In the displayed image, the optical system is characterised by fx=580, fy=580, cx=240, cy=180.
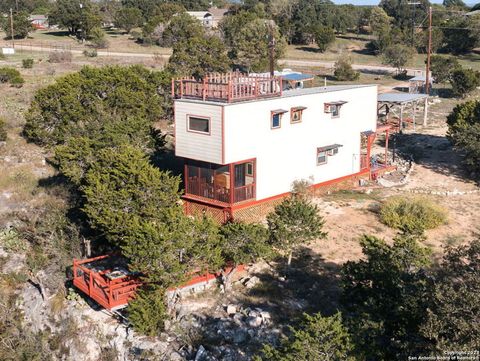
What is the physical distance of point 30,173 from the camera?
30500mm

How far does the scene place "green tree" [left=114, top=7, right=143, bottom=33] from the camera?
314 ft

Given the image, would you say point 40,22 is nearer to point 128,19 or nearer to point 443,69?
point 128,19

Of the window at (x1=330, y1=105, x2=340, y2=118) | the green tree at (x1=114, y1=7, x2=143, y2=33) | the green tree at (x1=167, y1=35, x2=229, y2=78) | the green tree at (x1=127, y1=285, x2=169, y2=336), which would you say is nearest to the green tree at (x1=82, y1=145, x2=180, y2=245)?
the green tree at (x1=127, y1=285, x2=169, y2=336)

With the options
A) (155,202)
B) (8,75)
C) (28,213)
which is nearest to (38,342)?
(155,202)

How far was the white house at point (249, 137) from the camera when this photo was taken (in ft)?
73.5

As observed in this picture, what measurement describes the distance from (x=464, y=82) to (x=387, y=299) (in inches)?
1630

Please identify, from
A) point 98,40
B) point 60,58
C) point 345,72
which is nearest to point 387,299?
point 345,72

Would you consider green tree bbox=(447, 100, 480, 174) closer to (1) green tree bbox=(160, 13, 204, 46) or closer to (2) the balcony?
(2) the balcony

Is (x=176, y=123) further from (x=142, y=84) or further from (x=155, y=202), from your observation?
(x=142, y=84)

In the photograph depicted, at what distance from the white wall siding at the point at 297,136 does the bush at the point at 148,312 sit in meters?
6.81

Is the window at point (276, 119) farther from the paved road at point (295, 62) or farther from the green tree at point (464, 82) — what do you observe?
the paved road at point (295, 62)

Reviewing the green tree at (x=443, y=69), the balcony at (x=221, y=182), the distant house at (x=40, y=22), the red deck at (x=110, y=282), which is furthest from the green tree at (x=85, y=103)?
the distant house at (x=40, y=22)

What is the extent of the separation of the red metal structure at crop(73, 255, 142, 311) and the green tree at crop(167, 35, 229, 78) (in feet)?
89.9

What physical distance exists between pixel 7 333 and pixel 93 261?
3694 mm
